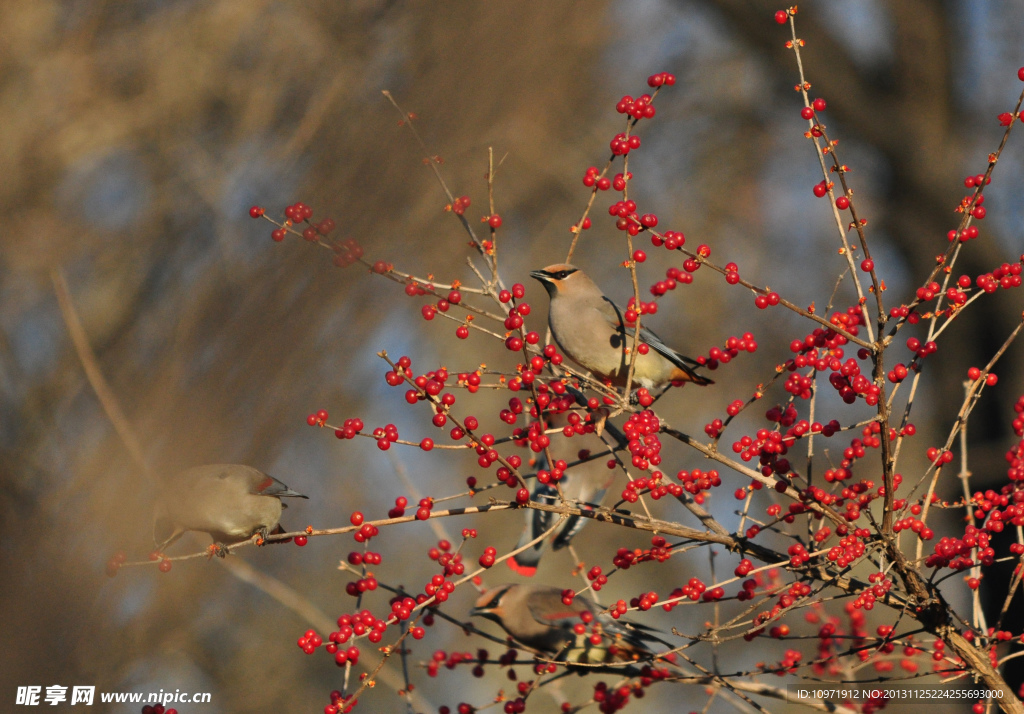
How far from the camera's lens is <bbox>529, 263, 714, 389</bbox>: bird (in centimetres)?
319

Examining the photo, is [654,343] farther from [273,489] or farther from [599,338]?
[273,489]

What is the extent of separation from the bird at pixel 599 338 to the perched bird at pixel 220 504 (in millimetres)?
1263

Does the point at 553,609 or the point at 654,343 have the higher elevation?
the point at 654,343

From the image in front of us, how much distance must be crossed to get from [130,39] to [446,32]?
0.56m

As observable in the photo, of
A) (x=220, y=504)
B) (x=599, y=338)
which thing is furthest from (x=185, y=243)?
(x=599, y=338)

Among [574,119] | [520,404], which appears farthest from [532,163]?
[520,404]

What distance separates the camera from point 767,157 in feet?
33.7

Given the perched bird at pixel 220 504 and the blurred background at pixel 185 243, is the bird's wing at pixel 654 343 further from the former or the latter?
the perched bird at pixel 220 504

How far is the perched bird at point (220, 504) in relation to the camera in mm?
1273

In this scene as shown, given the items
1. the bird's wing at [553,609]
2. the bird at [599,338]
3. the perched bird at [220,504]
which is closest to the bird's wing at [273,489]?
the perched bird at [220,504]

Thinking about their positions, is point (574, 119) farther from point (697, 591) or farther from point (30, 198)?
point (30, 198)

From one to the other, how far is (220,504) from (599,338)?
1.70 m

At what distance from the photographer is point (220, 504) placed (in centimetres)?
183

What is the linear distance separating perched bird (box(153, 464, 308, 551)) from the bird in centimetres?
126
